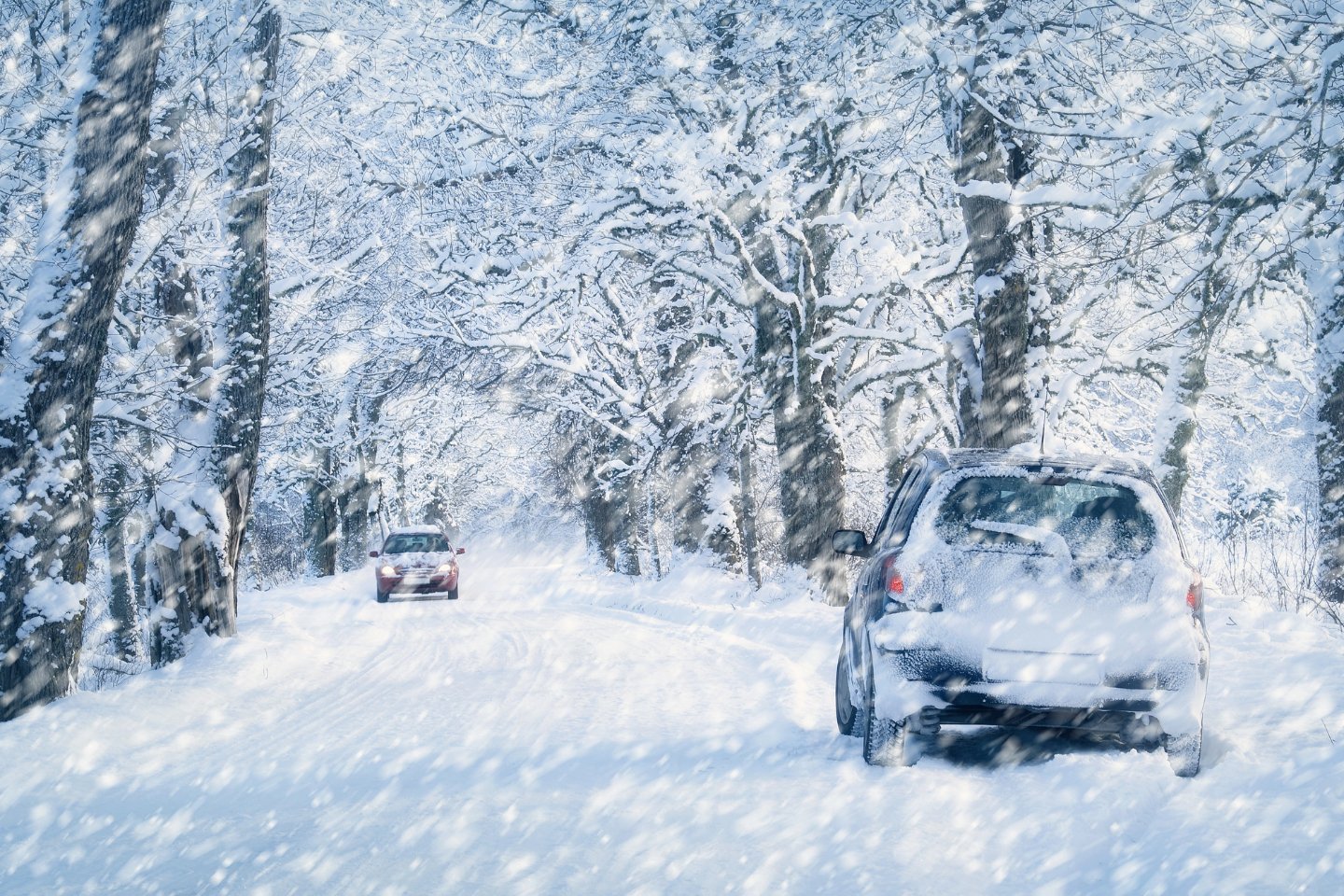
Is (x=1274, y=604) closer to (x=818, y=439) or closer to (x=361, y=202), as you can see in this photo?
(x=818, y=439)

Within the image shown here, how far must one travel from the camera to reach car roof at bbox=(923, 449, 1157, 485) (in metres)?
6.03

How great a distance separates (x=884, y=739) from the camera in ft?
19.7

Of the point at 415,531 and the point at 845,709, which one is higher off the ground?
the point at 415,531

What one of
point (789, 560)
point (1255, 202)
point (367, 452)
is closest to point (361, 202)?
point (789, 560)

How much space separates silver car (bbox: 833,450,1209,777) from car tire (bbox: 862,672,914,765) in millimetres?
11

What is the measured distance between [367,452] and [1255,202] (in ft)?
105

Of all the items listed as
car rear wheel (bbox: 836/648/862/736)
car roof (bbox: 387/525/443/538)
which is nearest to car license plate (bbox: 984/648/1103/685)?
car rear wheel (bbox: 836/648/862/736)

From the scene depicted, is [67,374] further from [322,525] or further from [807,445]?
[322,525]

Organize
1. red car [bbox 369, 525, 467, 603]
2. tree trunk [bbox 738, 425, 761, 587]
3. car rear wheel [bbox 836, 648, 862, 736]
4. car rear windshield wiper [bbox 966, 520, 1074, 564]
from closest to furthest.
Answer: car rear windshield wiper [bbox 966, 520, 1074, 564] < car rear wheel [bbox 836, 648, 862, 736] < tree trunk [bbox 738, 425, 761, 587] < red car [bbox 369, 525, 467, 603]

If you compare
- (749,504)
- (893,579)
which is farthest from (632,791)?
(749,504)

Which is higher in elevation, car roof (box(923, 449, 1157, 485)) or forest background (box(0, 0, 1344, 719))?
forest background (box(0, 0, 1344, 719))

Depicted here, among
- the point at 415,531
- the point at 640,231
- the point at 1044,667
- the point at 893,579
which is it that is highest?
the point at 640,231

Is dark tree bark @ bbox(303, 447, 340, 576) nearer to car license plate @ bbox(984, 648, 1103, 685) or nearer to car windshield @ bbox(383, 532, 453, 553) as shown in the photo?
car windshield @ bbox(383, 532, 453, 553)

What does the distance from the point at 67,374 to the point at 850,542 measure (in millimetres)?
6026
